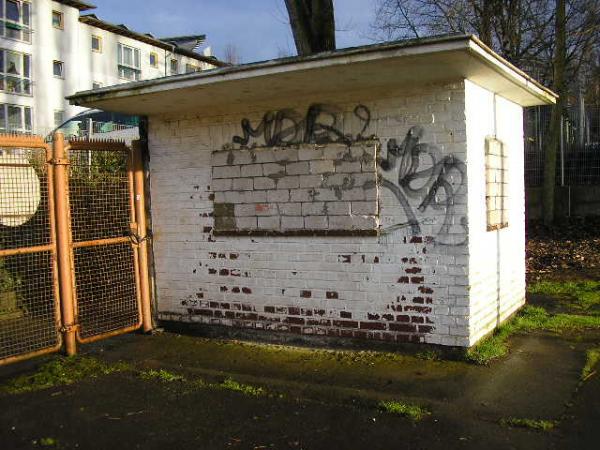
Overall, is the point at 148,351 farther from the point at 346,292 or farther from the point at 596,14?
the point at 596,14

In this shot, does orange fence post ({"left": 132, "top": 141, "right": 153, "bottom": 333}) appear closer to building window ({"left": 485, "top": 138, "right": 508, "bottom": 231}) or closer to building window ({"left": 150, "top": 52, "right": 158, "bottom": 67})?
building window ({"left": 485, "top": 138, "right": 508, "bottom": 231})

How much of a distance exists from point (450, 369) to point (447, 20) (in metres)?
12.5

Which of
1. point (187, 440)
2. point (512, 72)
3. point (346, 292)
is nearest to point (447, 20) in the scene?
point (512, 72)

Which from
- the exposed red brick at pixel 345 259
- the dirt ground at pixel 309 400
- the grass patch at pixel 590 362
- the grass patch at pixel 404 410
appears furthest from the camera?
the exposed red brick at pixel 345 259

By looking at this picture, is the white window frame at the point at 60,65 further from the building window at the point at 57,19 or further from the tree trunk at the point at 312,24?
the tree trunk at the point at 312,24

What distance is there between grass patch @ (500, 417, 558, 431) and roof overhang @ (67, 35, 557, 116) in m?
A: 2.73

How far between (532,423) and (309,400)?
1.65 m

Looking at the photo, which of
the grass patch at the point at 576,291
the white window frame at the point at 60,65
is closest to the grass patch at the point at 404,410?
the grass patch at the point at 576,291

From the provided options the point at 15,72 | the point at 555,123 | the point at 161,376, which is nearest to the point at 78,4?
the point at 15,72

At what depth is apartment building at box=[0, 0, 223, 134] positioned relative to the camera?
33719 mm

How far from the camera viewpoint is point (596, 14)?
1491 cm

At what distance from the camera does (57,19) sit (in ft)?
121

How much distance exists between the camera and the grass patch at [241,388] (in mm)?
4961

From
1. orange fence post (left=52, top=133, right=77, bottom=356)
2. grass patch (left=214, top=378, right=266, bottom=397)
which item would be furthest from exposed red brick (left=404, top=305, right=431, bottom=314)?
orange fence post (left=52, top=133, right=77, bottom=356)
